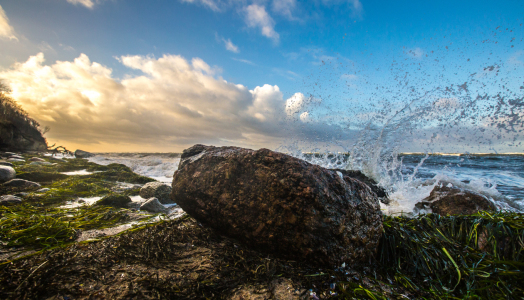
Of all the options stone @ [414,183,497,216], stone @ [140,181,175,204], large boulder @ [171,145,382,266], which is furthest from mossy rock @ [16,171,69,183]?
stone @ [414,183,497,216]

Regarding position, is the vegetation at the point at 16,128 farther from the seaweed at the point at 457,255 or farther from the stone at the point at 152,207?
the seaweed at the point at 457,255

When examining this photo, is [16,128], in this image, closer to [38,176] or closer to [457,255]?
[38,176]

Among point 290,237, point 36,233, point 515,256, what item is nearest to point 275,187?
point 290,237

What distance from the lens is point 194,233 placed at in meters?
2.38

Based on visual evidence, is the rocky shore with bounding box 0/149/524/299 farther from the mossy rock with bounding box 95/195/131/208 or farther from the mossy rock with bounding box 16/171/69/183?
the mossy rock with bounding box 16/171/69/183

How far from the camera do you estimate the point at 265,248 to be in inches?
78.9

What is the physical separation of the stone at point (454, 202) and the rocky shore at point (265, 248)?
1.65 m

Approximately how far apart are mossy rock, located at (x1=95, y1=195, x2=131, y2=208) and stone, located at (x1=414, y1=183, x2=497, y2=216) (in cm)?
652

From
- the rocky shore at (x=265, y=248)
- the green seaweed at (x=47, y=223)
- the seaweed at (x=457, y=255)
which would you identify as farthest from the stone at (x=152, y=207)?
the seaweed at (x=457, y=255)

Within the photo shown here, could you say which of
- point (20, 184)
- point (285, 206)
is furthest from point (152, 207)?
point (20, 184)

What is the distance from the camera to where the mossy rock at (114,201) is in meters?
3.96

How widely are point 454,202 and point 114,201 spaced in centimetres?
720

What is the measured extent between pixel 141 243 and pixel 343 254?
2.12 meters

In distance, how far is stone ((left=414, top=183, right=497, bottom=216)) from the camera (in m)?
4.08
